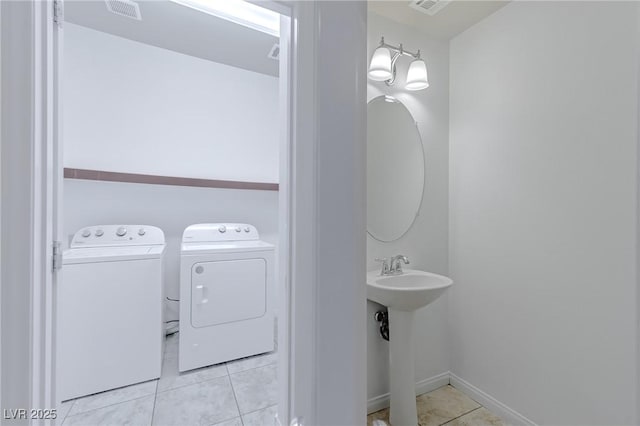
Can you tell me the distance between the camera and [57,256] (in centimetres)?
82

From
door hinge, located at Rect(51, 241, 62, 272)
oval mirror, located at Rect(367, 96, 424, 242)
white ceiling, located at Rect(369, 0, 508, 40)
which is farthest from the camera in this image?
oval mirror, located at Rect(367, 96, 424, 242)

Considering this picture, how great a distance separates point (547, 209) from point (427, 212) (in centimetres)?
A: 63

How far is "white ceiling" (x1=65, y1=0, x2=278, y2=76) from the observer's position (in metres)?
1.83

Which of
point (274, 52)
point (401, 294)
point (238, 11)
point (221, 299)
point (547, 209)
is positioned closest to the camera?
point (238, 11)

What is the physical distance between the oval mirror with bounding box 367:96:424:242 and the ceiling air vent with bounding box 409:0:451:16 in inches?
20.0

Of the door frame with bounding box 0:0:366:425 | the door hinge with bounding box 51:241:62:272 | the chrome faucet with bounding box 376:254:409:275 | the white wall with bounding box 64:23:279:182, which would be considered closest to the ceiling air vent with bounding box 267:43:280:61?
the white wall with bounding box 64:23:279:182

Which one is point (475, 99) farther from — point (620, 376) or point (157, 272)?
point (157, 272)

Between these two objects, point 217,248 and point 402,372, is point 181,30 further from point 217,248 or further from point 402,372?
point 402,372

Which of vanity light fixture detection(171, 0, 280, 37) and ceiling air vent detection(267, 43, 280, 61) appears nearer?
A: vanity light fixture detection(171, 0, 280, 37)

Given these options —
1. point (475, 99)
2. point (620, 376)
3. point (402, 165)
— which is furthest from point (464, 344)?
point (475, 99)

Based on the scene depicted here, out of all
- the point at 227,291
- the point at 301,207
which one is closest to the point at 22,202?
the point at 301,207

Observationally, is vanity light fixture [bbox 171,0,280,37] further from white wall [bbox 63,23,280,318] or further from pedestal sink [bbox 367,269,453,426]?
white wall [bbox 63,23,280,318]

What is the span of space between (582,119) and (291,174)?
4.75ft

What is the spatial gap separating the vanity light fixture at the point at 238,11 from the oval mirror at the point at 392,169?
2.55ft
